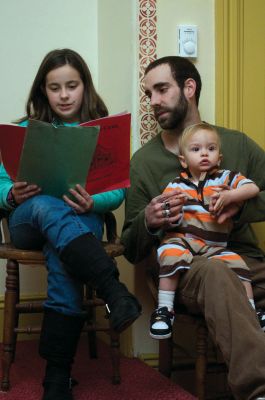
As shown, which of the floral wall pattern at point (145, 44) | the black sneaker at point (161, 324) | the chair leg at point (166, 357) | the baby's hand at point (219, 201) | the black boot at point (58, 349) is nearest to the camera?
the black boot at point (58, 349)

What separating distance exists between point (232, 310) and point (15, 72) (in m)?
1.45

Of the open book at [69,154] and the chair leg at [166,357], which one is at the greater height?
the open book at [69,154]

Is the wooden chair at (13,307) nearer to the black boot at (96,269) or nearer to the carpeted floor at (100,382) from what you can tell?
the carpeted floor at (100,382)

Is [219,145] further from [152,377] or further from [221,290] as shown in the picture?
[152,377]

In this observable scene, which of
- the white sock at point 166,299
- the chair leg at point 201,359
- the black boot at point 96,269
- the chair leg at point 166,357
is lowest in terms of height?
the chair leg at point 166,357

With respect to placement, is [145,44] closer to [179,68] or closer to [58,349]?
[179,68]

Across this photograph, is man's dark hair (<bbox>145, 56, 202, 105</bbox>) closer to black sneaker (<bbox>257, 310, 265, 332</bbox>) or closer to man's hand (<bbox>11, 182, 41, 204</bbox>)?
man's hand (<bbox>11, 182, 41, 204</bbox>)

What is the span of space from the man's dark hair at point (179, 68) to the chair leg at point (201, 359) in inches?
35.3

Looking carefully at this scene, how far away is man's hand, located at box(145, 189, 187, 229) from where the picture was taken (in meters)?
1.62

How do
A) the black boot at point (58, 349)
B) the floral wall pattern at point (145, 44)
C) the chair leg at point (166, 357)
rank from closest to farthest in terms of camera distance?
1. the black boot at point (58, 349)
2. the chair leg at point (166, 357)
3. the floral wall pattern at point (145, 44)

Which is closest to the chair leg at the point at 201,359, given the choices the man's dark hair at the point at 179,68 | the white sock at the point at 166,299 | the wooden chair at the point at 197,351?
the wooden chair at the point at 197,351

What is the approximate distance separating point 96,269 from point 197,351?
1.45 feet

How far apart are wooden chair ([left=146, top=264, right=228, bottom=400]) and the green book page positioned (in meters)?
0.50

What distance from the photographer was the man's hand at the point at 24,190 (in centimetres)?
151
